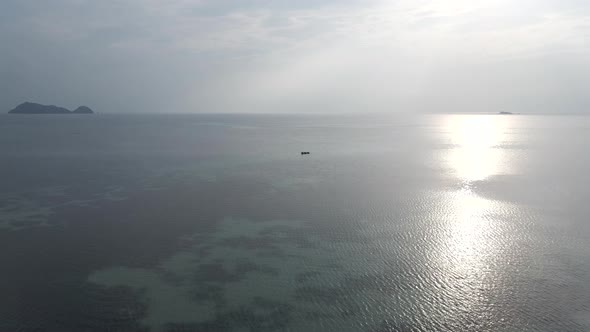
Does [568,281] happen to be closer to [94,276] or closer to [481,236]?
[481,236]

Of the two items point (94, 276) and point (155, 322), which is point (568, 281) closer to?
point (155, 322)

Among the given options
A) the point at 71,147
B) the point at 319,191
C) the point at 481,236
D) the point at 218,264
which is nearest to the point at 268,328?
the point at 218,264

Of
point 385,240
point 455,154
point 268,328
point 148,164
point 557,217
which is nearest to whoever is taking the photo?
point 268,328

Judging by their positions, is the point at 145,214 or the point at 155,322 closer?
the point at 155,322

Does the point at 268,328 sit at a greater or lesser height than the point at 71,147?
lesser

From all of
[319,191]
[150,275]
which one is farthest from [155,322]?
[319,191]

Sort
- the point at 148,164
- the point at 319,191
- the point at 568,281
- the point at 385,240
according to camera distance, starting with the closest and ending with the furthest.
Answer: the point at 568,281 < the point at 385,240 < the point at 319,191 < the point at 148,164
